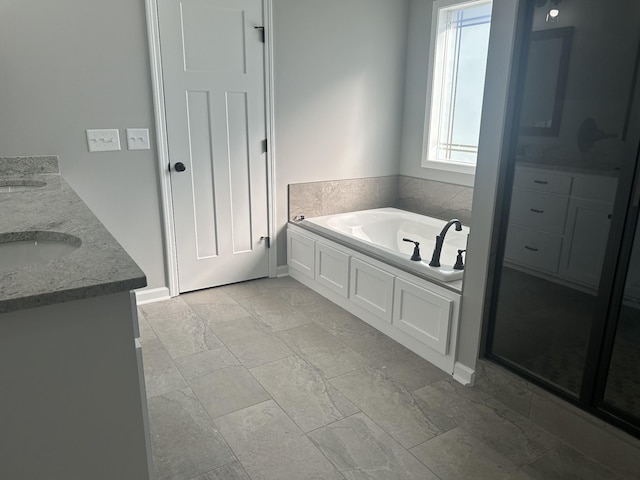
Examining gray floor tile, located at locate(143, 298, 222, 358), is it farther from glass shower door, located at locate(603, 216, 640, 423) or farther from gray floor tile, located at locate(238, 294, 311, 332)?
glass shower door, located at locate(603, 216, 640, 423)

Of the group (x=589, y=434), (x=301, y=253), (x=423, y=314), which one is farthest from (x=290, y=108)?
(x=589, y=434)

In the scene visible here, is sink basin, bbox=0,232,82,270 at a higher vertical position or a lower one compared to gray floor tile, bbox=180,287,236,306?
higher

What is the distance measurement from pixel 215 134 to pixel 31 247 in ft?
6.77

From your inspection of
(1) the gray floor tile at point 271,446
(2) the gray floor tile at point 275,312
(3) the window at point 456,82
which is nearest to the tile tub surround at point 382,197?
(3) the window at point 456,82

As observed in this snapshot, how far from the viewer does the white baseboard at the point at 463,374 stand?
2.51 meters

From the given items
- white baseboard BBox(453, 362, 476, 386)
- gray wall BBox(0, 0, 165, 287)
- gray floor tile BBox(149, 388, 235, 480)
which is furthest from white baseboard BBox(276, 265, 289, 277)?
white baseboard BBox(453, 362, 476, 386)

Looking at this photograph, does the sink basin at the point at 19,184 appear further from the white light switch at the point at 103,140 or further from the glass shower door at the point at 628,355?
the glass shower door at the point at 628,355

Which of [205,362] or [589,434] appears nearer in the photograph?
[589,434]

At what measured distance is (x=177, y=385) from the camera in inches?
99.4

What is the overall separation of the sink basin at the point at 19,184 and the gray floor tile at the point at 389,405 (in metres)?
1.96

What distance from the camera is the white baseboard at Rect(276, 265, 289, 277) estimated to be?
4.13 m

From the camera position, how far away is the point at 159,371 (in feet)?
8.71

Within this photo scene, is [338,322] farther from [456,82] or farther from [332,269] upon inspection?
[456,82]

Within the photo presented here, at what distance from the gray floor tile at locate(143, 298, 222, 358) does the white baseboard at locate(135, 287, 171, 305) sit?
0.06m
